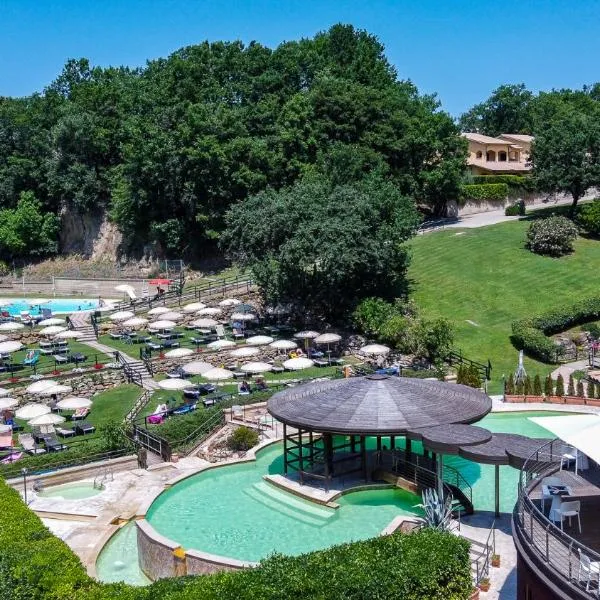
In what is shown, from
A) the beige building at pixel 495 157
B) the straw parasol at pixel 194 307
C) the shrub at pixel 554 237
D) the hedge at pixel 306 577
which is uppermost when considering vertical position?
the beige building at pixel 495 157

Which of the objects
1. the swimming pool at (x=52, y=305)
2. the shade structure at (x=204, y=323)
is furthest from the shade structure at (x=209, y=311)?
the swimming pool at (x=52, y=305)

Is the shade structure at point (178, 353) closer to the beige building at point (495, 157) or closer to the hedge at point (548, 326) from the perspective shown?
the hedge at point (548, 326)

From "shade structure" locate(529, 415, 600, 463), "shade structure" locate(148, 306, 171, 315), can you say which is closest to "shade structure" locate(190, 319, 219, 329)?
"shade structure" locate(148, 306, 171, 315)

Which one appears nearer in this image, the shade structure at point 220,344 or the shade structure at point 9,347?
the shade structure at point 9,347

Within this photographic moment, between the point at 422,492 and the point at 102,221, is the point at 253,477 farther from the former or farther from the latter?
the point at 102,221

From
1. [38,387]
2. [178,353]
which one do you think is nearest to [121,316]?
[178,353]

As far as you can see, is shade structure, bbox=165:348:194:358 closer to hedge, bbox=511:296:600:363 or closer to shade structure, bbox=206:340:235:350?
shade structure, bbox=206:340:235:350
